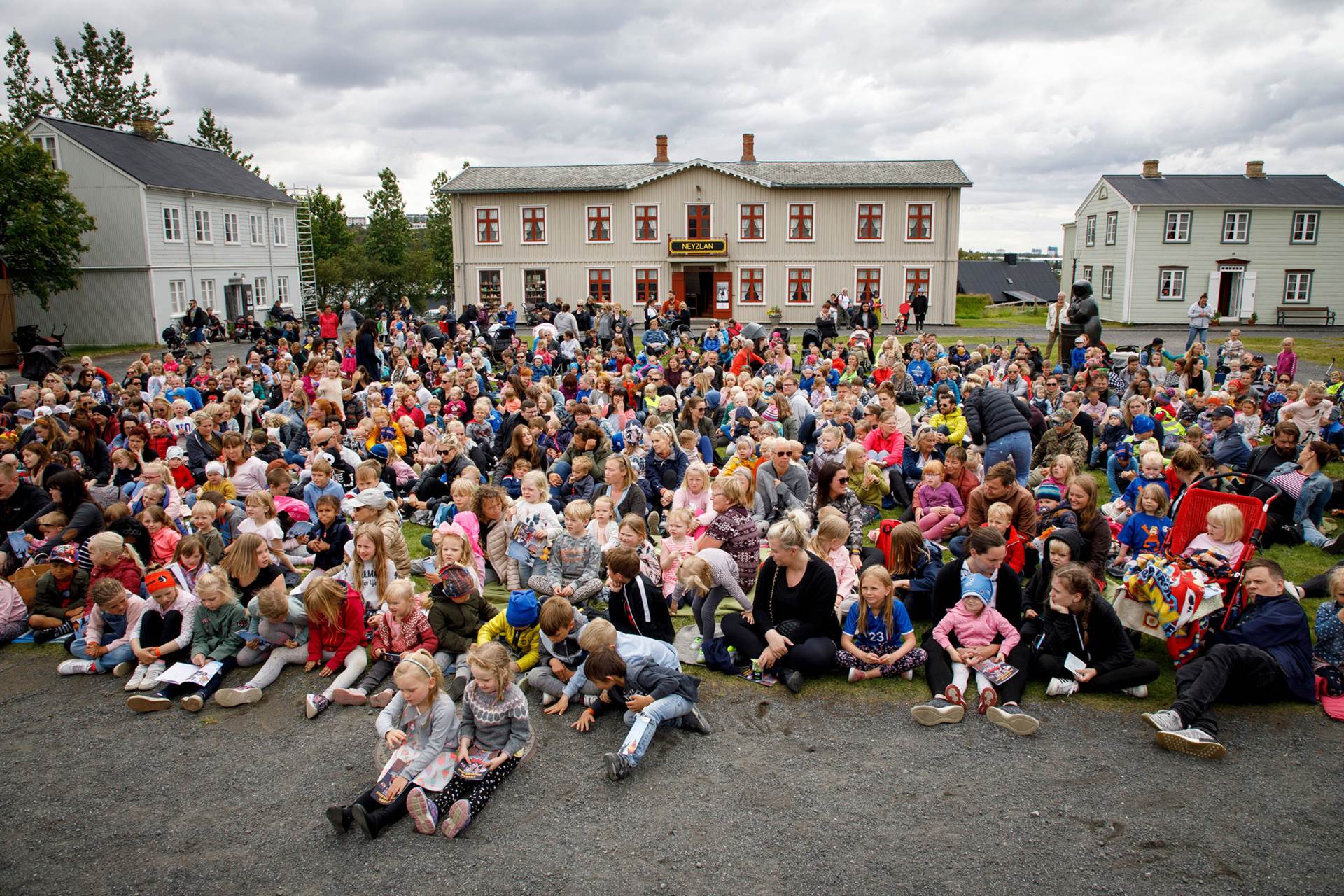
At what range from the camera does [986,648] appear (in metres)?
6.33

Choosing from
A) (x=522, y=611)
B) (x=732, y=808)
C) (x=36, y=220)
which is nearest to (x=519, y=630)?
(x=522, y=611)

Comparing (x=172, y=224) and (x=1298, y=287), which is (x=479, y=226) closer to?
(x=172, y=224)

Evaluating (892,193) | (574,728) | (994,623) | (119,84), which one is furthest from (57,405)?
(119,84)

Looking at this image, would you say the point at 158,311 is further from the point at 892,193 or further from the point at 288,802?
the point at 288,802

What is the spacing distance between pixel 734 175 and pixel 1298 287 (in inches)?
1076

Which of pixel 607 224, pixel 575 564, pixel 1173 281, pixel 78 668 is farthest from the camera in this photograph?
pixel 1173 281

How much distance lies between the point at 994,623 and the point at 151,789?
5920mm

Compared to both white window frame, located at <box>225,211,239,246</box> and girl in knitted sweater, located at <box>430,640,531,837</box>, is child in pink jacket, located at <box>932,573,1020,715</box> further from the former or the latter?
white window frame, located at <box>225,211,239,246</box>

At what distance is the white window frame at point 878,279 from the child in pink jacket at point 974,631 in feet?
109

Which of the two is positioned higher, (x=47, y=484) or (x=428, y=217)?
(x=428, y=217)

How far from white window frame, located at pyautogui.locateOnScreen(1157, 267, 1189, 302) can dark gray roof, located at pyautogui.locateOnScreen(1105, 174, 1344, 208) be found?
3021mm

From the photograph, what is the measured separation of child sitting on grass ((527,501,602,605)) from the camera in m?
7.59

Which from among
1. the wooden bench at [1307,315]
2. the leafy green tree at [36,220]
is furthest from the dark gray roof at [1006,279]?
→ the leafy green tree at [36,220]

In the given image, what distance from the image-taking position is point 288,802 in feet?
17.8
